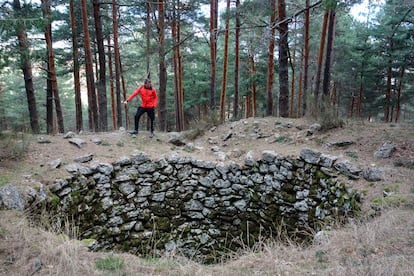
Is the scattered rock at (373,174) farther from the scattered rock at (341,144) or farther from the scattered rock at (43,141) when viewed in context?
the scattered rock at (43,141)

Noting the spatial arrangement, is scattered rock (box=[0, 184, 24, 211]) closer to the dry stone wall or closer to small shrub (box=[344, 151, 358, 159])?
the dry stone wall

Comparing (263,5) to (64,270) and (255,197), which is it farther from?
(64,270)

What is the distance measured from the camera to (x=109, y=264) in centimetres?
239

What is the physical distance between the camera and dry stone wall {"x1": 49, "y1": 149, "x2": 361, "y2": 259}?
512 cm

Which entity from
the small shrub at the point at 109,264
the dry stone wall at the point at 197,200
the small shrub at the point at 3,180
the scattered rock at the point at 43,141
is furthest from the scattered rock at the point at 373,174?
the scattered rock at the point at 43,141

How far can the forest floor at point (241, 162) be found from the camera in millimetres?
2326

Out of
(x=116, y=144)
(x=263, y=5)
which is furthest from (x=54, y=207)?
(x=263, y=5)

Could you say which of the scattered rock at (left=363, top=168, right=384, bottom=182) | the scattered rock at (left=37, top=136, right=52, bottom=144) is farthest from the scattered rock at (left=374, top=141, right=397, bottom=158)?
the scattered rock at (left=37, top=136, right=52, bottom=144)

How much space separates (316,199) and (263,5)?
254 inches

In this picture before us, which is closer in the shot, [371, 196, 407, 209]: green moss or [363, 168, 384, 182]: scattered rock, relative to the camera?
[371, 196, 407, 209]: green moss

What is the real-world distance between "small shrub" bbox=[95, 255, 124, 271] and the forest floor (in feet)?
0.06

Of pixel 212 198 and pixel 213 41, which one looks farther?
pixel 213 41

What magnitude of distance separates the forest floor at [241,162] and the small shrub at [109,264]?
2cm

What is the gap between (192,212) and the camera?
597 centimetres
